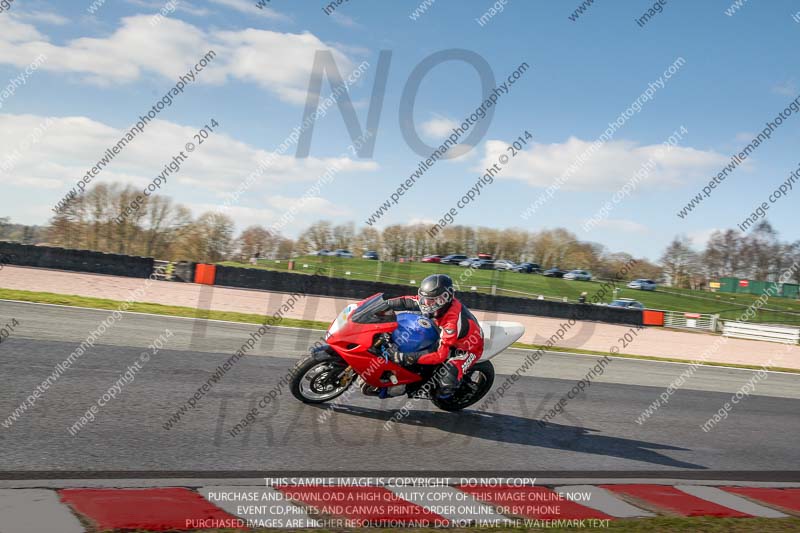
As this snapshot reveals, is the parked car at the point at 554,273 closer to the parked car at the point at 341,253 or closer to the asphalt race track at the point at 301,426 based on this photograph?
the parked car at the point at 341,253

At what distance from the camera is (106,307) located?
16031 millimetres

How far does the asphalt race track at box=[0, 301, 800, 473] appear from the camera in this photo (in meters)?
5.11

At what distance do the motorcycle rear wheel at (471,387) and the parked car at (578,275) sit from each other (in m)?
61.1

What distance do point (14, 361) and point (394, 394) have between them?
4357 millimetres

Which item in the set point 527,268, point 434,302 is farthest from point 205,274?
point 527,268

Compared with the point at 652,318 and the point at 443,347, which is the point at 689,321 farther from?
the point at 443,347

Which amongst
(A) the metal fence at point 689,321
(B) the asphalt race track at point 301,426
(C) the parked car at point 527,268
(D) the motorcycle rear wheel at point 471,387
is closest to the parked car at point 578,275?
(C) the parked car at point 527,268

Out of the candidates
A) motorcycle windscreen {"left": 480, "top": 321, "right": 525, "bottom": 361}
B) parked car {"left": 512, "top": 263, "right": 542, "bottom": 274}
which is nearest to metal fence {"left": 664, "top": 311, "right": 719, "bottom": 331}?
parked car {"left": 512, "top": 263, "right": 542, "bottom": 274}

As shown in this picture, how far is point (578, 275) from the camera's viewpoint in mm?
67125

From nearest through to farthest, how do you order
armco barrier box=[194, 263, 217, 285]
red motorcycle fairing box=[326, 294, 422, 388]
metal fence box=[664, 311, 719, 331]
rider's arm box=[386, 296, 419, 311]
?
red motorcycle fairing box=[326, 294, 422, 388] → rider's arm box=[386, 296, 419, 311] → armco barrier box=[194, 263, 217, 285] → metal fence box=[664, 311, 719, 331]

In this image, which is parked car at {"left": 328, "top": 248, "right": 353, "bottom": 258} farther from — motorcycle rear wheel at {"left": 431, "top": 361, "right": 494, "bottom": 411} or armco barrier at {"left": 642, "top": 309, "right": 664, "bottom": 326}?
motorcycle rear wheel at {"left": 431, "top": 361, "right": 494, "bottom": 411}

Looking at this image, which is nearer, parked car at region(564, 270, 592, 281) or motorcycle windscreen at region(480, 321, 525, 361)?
motorcycle windscreen at region(480, 321, 525, 361)

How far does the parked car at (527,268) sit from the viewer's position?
225ft

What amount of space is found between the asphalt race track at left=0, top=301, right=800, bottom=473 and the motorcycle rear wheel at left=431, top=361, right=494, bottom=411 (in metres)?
0.19
